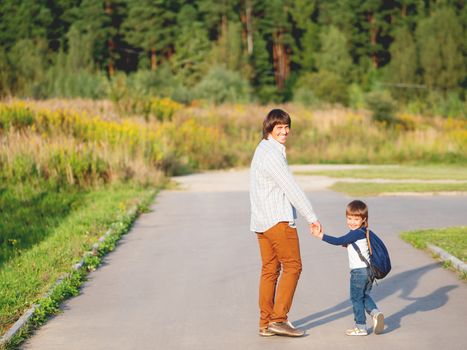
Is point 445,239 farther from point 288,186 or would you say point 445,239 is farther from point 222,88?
point 222,88

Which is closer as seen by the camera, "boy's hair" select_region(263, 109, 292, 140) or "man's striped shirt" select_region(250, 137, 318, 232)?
"man's striped shirt" select_region(250, 137, 318, 232)

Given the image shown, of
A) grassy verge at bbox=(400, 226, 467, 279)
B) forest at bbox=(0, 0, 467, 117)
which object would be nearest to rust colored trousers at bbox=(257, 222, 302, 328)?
grassy verge at bbox=(400, 226, 467, 279)

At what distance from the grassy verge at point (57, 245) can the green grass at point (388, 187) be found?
4.66m

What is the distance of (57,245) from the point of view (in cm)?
1245

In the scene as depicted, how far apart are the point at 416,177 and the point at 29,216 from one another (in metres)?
12.0

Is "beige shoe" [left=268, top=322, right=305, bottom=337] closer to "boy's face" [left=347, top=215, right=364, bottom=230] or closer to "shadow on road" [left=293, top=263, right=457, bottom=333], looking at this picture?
"shadow on road" [left=293, top=263, right=457, bottom=333]

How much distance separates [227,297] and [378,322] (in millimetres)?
2178

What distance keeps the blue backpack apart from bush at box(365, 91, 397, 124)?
3187 centimetres

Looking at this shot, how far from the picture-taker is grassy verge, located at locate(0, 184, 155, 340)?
8883mm

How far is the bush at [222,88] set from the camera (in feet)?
171

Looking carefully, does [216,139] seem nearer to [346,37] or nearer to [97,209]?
[97,209]

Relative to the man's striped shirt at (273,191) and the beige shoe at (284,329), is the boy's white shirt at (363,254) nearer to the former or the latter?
the man's striped shirt at (273,191)

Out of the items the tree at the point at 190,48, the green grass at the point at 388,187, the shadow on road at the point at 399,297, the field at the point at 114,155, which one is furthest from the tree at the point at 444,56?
the shadow on road at the point at 399,297

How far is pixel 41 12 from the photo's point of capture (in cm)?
8781
